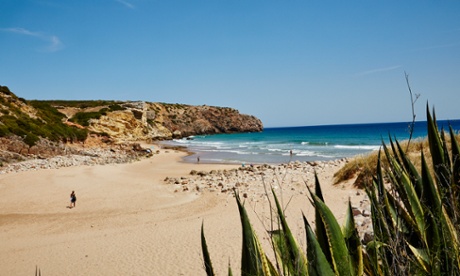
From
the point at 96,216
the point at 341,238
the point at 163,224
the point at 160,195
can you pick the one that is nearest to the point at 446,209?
the point at 341,238

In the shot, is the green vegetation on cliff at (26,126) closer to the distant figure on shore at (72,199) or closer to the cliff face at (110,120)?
the cliff face at (110,120)

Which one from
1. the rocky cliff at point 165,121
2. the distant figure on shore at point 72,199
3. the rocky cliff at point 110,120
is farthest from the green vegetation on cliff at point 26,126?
the distant figure on shore at point 72,199

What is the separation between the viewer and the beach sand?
6.83m

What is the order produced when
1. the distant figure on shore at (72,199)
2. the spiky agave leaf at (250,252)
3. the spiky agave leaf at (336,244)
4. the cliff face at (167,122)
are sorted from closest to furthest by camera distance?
the spiky agave leaf at (336,244) → the spiky agave leaf at (250,252) → the distant figure on shore at (72,199) → the cliff face at (167,122)

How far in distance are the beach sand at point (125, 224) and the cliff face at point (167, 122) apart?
27.1 metres

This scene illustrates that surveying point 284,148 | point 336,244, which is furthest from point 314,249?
point 284,148

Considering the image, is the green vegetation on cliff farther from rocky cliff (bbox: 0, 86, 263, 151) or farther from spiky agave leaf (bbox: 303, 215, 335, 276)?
spiky agave leaf (bbox: 303, 215, 335, 276)

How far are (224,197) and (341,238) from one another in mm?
11181

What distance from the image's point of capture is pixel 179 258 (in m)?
6.80

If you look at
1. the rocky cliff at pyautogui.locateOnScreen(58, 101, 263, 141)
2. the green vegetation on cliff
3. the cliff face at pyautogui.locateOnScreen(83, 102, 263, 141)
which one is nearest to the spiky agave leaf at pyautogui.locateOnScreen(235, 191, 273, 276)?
the green vegetation on cliff

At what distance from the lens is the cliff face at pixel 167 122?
45.0 metres

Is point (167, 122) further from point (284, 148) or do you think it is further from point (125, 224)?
point (125, 224)

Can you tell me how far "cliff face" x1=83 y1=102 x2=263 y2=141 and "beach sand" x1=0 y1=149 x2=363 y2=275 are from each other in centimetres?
2705

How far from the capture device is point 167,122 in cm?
7375
